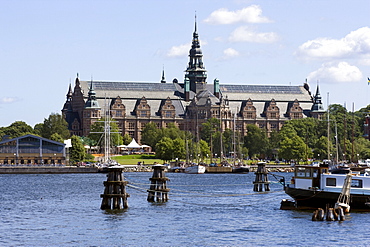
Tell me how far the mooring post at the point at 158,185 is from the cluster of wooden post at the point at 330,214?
15.7 meters

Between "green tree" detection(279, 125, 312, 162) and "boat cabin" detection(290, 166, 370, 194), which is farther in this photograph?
"green tree" detection(279, 125, 312, 162)

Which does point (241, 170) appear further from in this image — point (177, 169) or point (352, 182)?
point (352, 182)

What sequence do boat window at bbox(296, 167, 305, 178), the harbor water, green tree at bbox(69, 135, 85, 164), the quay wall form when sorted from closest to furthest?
the harbor water, boat window at bbox(296, 167, 305, 178), the quay wall, green tree at bbox(69, 135, 85, 164)

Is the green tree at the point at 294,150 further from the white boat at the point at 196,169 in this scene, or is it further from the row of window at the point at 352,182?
the row of window at the point at 352,182

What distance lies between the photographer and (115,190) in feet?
224

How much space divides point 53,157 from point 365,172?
109 meters

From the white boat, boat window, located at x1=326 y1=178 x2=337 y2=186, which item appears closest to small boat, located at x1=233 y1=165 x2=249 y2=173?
the white boat

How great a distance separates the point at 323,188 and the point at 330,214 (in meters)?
5.16

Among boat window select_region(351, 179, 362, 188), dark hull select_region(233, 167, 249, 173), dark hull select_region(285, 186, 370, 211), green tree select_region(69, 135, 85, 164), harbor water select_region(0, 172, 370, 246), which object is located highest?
green tree select_region(69, 135, 85, 164)

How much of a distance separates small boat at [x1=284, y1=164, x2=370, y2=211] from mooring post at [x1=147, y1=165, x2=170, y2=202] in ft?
35.6

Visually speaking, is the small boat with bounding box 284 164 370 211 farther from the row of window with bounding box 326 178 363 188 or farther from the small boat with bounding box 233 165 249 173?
the small boat with bounding box 233 165 249 173

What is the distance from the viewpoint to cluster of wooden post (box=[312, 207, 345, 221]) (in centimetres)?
6297

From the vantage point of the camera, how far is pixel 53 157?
6801 inches

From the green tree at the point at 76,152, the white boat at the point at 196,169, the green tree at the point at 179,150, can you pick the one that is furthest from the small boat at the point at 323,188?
the green tree at the point at 179,150
